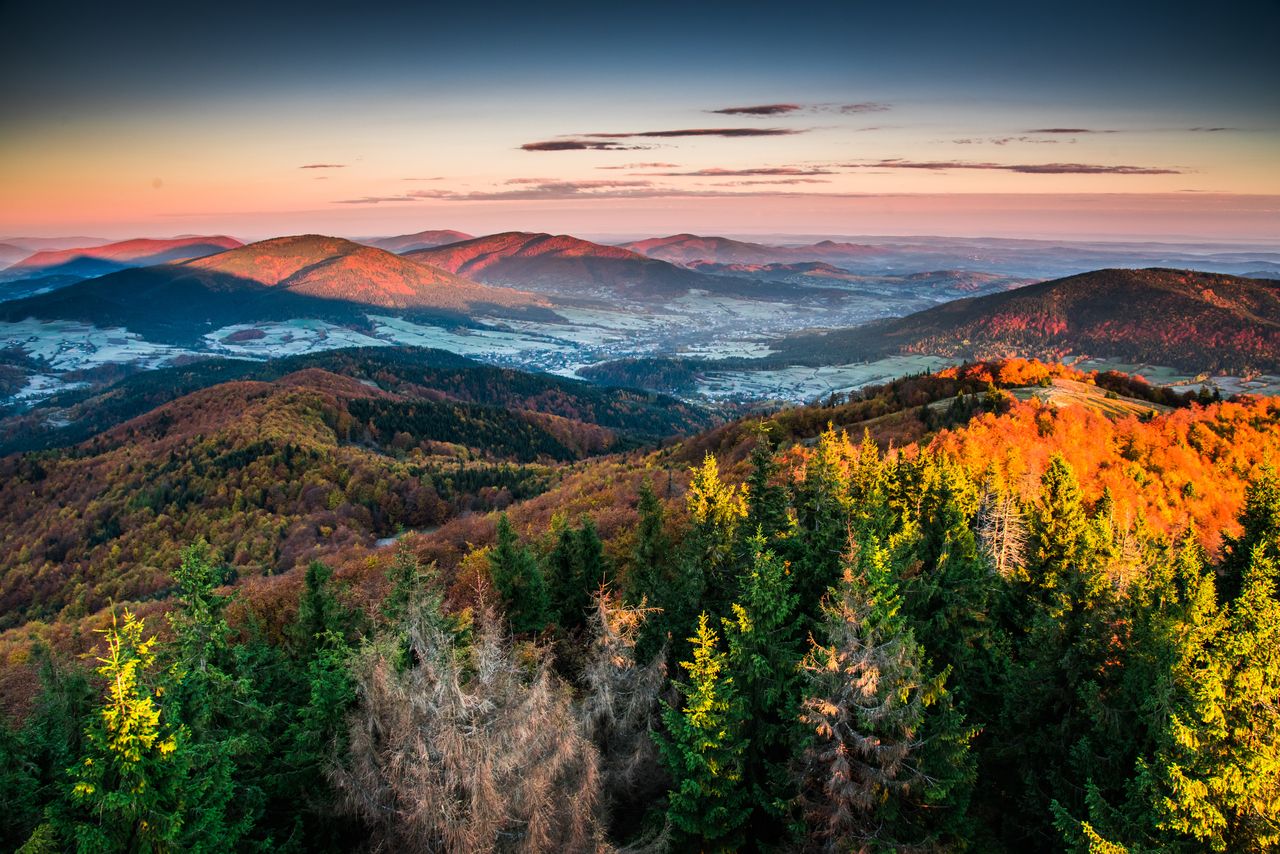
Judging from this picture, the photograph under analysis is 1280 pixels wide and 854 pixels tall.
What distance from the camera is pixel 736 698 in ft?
77.0

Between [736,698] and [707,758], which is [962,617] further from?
[707,758]

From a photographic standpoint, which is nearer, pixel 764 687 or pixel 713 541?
pixel 764 687

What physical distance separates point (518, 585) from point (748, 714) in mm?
16493

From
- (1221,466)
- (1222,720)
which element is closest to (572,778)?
(1222,720)

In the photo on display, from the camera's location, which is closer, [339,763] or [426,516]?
[339,763]

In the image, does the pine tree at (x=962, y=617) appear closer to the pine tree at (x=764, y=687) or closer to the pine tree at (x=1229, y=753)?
the pine tree at (x=764, y=687)

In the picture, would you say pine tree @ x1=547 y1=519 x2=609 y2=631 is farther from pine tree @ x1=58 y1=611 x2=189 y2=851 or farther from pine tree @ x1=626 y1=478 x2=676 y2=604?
pine tree @ x1=58 y1=611 x2=189 y2=851

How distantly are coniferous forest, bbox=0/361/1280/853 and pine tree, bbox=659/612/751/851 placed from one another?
4.9 inches

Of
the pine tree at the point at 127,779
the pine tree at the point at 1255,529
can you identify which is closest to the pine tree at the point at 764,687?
the pine tree at the point at 127,779

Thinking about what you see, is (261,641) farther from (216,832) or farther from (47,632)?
(47,632)

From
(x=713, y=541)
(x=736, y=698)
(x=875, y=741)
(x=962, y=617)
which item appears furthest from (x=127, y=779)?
(x=962, y=617)

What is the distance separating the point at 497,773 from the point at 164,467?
105952 mm

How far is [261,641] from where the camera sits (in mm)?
31719

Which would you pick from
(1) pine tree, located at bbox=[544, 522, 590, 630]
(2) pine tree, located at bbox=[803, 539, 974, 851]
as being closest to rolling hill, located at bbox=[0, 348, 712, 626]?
(1) pine tree, located at bbox=[544, 522, 590, 630]
